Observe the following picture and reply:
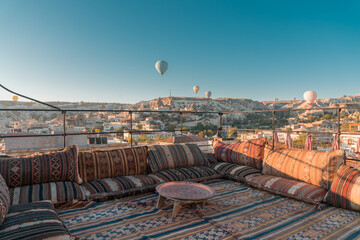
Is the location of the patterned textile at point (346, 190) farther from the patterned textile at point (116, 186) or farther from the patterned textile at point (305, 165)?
the patterned textile at point (116, 186)

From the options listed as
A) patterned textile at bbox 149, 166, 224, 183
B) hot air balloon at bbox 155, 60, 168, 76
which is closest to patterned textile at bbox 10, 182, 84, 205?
patterned textile at bbox 149, 166, 224, 183

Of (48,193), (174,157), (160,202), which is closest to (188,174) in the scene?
(174,157)

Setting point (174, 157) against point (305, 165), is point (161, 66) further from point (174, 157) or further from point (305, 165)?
point (305, 165)

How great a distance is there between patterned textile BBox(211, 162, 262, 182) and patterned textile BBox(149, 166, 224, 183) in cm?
9

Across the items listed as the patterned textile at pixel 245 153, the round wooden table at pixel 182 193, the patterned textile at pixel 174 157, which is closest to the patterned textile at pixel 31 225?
the round wooden table at pixel 182 193

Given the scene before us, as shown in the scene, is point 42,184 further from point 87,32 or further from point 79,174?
point 87,32

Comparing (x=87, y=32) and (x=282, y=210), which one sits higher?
(x=87, y=32)

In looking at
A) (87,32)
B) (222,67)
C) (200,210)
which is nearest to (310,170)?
(200,210)

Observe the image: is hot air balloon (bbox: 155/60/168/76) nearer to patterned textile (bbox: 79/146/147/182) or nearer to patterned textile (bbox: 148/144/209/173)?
patterned textile (bbox: 148/144/209/173)

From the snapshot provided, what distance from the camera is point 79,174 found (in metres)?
2.14

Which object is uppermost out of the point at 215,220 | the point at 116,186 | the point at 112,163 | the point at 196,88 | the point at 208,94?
the point at 196,88

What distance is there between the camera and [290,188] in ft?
6.63

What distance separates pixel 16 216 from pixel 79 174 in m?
0.96

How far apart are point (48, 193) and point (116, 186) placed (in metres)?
0.55
